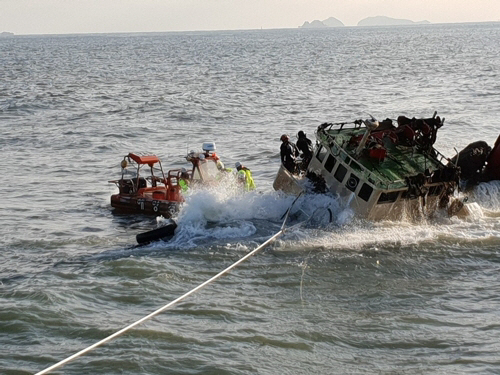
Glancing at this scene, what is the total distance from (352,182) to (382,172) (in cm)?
83

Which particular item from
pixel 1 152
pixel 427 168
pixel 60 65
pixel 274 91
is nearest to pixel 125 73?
pixel 60 65

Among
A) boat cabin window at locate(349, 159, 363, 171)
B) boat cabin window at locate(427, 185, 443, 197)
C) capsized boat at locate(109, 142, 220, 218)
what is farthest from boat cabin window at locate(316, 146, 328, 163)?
capsized boat at locate(109, 142, 220, 218)

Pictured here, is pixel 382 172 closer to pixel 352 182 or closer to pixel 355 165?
pixel 355 165

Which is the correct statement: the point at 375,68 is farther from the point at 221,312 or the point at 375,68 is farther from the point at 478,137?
the point at 221,312

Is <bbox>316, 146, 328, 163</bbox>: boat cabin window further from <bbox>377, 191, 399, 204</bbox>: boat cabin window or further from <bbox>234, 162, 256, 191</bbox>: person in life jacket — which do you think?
<bbox>234, 162, 256, 191</bbox>: person in life jacket

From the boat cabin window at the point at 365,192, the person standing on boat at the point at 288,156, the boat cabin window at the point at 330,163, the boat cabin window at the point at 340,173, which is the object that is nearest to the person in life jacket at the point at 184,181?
the person standing on boat at the point at 288,156

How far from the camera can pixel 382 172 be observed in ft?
61.6

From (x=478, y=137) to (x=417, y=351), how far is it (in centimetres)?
2290

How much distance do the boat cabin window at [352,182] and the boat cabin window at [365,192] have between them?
0.71ft

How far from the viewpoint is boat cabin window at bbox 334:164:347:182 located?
18812 mm

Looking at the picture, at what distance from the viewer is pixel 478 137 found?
34.1m

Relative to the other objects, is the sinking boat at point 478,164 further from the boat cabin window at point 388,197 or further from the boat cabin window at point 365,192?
the boat cabin window at point 365,192

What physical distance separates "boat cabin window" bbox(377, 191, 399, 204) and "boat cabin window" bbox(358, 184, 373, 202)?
26cm

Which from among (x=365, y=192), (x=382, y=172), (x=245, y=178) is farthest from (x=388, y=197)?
(x=245, y=178)
